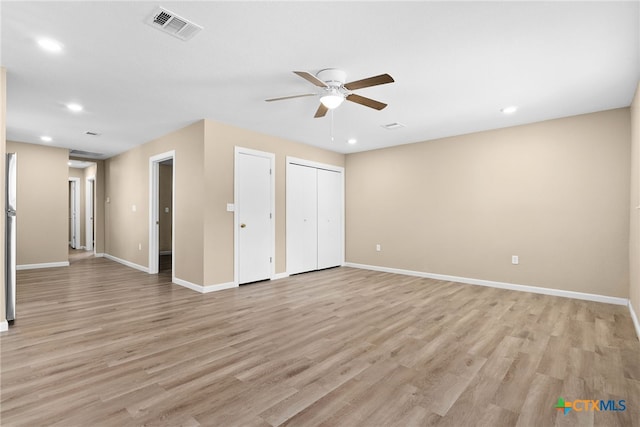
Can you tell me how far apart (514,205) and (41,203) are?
8985mm

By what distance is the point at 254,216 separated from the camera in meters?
5.16

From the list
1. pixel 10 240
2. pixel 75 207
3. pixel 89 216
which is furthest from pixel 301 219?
pixel 75 207

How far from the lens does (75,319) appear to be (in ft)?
10.9

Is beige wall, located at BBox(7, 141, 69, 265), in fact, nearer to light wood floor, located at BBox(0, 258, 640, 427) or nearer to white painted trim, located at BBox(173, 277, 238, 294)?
light wood floor, located at BBox(0, 258, 640, 427)

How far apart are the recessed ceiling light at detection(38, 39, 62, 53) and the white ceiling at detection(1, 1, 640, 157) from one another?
0.06 meters

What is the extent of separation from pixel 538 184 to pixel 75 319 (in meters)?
6.10

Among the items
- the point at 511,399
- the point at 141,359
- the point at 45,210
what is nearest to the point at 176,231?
the point at 141,359

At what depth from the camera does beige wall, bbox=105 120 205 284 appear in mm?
4664

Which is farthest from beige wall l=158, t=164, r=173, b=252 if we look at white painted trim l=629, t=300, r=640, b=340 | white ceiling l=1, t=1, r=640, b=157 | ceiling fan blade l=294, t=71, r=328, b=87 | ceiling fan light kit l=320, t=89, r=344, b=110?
white painted trim l=629, t=300, r=640, b=340

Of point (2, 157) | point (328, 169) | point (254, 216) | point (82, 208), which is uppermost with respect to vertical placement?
point (328, 169)

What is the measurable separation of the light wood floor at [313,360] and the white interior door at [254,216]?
0.88m

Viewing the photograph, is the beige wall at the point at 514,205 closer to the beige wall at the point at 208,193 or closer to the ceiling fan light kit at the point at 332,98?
the beige wall at the point at 208,193

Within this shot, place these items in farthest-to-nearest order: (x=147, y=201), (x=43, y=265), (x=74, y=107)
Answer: (x=43, y=265), (x=147, y=201), (x=74, y=107)

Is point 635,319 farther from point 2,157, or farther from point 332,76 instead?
point 2,157
